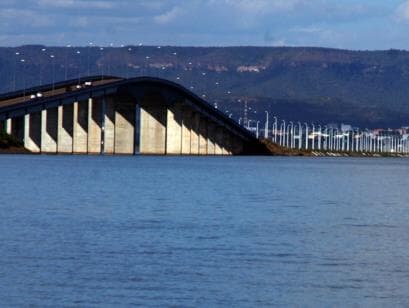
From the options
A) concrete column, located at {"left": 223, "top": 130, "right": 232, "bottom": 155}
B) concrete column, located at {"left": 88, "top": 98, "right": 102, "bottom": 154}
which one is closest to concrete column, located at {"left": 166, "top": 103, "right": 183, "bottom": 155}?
concrete column, located at {"left": 223, "top": 130, "right": 232, "bottom": 155}

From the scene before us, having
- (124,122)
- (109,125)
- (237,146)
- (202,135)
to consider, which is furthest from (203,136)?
(109,125)

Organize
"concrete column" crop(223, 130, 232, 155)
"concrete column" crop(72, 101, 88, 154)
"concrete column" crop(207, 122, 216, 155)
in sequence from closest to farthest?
"concrete column" crop(72, 101, 88, 154)
"concrete column" crop(207, 122, 216, 155)
"concrete column" crop(223, 130, 232, 155)

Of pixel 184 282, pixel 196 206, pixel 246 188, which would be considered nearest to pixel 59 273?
pixel 184 282

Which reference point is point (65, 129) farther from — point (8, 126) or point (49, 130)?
point (8, 126)

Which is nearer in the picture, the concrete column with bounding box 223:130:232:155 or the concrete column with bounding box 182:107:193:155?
the concrete column with bounding box 182:107:193:155

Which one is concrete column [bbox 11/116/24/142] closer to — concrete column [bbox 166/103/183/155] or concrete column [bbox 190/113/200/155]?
concrete column [bbox 166/103/183/155]

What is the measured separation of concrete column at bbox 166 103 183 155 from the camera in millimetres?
154625

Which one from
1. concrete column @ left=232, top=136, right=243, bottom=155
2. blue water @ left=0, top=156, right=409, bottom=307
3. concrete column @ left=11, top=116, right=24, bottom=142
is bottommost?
blue water @ left=0, top=156, right=409, bottom=307

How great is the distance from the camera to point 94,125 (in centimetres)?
14325

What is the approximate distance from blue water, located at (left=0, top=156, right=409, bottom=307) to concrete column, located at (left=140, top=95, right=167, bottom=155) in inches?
3392

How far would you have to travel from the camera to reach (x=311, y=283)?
3178 cm

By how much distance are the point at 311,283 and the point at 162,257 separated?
192 inches

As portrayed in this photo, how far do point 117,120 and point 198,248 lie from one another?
10992cm

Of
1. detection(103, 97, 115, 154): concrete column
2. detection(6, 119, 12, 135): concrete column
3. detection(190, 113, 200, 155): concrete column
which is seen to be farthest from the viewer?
detection(190, 113, 200, 155): concrete column
